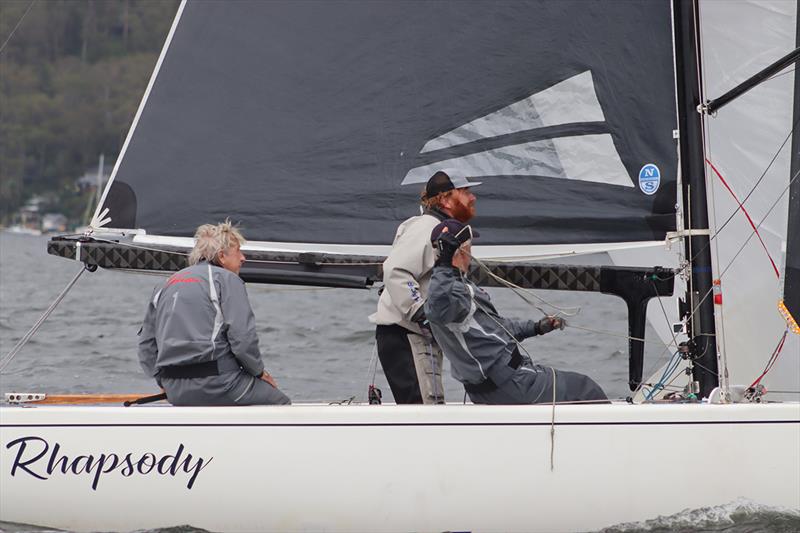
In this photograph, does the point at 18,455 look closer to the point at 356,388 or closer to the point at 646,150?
the point at 646,150

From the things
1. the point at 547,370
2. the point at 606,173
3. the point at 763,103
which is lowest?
the point at 547,370

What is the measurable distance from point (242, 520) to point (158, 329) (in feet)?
2.07

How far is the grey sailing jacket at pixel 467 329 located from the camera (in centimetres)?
373

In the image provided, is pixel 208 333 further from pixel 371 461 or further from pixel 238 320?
pixel 371 461

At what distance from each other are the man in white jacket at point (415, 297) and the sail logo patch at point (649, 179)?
67cm

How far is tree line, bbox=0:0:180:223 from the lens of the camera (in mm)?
34781

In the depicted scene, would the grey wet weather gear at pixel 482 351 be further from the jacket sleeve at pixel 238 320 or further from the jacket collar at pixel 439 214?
the jacket sleeve at pixel 238 320

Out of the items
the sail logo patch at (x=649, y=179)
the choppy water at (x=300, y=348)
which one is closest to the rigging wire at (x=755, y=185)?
the sail logo patch at (x=649, y=179)

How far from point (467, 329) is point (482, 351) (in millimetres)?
90

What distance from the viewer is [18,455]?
149 inches

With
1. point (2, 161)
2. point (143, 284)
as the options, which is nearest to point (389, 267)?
point (143, 284)

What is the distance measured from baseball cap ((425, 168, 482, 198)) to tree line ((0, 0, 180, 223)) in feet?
83.6

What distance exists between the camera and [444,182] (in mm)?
4141

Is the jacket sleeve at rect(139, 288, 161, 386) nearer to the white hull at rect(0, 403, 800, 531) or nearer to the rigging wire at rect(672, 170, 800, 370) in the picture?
the white hull at rect(0, 403, 800, 531)
